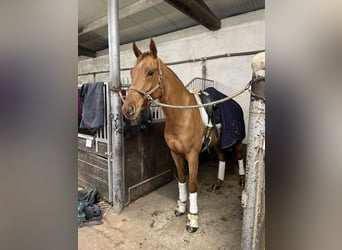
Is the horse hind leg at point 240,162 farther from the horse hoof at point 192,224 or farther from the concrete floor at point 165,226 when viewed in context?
the horse hoof at point 192,224

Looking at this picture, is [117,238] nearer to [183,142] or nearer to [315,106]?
[183,142]

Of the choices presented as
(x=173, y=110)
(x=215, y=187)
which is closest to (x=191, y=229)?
(x=215, y=187)

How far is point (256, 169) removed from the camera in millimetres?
946

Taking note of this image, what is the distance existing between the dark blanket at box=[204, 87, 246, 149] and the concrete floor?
60 cm

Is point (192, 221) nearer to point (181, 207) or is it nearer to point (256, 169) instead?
point (181, 207)

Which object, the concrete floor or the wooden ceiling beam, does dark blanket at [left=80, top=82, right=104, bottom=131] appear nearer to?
the concrete floor

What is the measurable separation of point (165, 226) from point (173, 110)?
0.96 metres

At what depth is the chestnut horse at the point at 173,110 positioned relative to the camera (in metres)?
1.45

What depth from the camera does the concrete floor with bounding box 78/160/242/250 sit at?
144cm

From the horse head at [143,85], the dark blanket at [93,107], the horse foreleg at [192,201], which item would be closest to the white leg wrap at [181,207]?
the horse foreleg at [192,201]

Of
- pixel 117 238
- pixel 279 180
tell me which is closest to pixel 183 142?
pixel 117 238

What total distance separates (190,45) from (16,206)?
3.93 metres

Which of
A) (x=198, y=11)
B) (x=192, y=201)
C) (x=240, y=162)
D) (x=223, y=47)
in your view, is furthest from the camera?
(x=223, y=47)

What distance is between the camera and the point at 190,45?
12.5 feet
